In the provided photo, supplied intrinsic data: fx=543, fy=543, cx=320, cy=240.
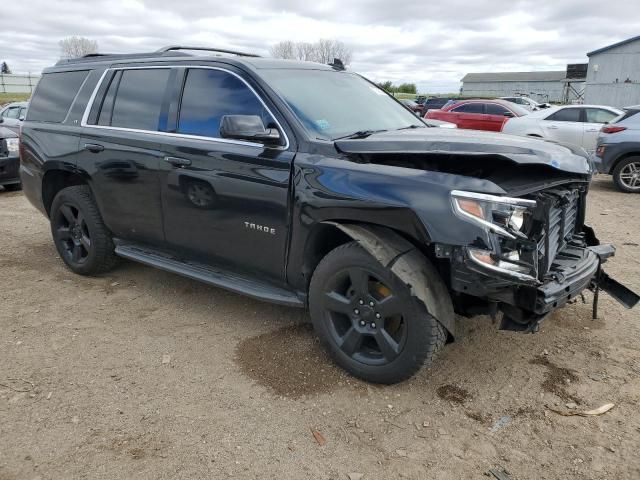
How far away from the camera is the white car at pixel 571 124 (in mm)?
12297

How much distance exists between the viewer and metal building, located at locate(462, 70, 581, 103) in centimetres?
6425

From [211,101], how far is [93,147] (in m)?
1.32

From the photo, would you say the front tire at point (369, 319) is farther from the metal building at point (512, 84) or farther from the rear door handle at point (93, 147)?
the metal building at point (512, 84)

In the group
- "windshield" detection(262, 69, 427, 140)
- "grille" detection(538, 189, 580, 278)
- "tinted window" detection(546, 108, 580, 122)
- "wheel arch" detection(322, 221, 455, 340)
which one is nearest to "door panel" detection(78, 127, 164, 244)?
"windshield" detection(262, 69, 427, 140)

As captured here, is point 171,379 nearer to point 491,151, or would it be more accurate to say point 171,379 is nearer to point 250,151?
point 250,151

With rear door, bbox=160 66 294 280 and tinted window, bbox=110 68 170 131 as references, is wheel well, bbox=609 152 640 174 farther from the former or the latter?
tinted window, bbox=110 68 170 131

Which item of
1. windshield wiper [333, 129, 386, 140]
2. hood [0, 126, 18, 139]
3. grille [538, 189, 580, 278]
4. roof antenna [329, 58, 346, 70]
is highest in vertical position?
roof antenna [329, 58, 346, 70]

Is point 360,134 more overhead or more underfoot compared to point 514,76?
more underfoot

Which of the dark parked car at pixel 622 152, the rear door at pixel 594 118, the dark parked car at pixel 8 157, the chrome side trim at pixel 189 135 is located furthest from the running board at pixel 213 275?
the rear door at pixel 594 118

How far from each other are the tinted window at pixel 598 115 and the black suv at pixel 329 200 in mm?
9809

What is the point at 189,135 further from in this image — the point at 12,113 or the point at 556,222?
the point at 12,113

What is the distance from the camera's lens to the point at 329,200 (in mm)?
3188

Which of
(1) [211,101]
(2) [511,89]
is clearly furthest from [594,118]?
(2) [511,89]

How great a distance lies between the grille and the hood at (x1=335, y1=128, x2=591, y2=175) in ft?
0.61
